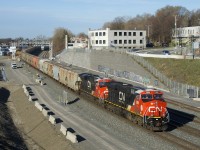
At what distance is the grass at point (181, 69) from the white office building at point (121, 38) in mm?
74551

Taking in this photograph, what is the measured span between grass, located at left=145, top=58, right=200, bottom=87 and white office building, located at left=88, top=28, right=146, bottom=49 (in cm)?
7455

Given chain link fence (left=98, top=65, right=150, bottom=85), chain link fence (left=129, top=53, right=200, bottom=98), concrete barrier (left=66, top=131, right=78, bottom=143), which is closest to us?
concrete barrier (left=66, top=131, right=78, bottom=143)

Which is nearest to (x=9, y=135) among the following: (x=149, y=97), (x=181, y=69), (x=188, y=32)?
(x=149, y=97)

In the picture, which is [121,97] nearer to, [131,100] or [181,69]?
[131,100]

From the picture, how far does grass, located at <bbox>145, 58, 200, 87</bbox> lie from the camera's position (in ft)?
208

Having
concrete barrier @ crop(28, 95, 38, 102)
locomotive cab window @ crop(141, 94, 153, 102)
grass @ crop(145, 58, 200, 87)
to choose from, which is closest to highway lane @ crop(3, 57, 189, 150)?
locomotive cab window @ crop(141, 94, 153, 102)

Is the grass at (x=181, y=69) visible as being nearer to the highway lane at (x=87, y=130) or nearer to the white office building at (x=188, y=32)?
the highway lane at (x=87, y=130)

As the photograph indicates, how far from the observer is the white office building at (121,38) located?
155m

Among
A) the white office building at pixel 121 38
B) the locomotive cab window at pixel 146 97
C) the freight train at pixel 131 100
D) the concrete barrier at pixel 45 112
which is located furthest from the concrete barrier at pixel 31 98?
the white office building at pixel 121 38

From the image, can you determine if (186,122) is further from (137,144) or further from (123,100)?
(137,144)

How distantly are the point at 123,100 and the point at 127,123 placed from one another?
2.55m

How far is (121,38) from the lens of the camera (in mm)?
156875

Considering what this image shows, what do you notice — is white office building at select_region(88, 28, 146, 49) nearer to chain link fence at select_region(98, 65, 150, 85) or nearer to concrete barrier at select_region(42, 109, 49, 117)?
chain link fence at select_region(98, 65, 150, 85)

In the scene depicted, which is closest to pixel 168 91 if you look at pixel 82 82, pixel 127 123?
pixel 82 82
